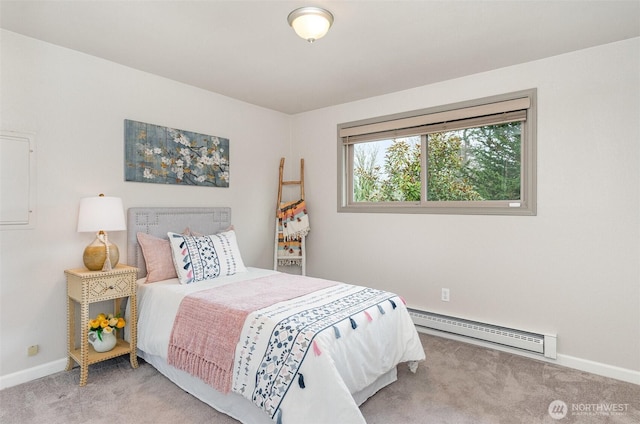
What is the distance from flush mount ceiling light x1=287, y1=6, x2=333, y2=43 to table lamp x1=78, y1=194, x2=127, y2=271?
1784 mm

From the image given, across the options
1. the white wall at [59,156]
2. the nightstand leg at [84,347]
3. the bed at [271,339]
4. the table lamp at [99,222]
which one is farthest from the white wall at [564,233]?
the nightstand leg at [84,347]

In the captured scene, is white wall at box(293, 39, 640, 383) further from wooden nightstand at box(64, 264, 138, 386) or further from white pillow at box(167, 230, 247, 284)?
wooden nightstand at box(64, 264, 138, 386)

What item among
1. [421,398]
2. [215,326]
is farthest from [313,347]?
[421,398]

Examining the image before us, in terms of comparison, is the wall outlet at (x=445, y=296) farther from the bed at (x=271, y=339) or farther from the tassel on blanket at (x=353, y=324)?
the tassel on blanket at (x=353, y=324)

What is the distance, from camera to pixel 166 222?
3.27m

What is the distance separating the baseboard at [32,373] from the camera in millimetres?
2431

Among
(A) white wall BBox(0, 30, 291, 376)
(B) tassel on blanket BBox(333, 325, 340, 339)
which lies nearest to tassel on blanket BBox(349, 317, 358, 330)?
(B) tassel on blanket BBox(333, 325, 340, 339)

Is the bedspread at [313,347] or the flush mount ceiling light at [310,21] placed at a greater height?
the flush mount ceiling light at [310,21]

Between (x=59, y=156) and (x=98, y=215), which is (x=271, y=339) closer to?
(x=98, y=215)

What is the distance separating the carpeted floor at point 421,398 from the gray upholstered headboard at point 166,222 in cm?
88

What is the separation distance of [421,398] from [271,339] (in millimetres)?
1106

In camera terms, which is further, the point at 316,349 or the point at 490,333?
the point at 490,333

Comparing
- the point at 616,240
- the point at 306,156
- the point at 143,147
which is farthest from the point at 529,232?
the point at 143,147

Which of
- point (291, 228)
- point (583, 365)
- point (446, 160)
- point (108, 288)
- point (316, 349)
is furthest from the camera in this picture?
point (291, 228)
